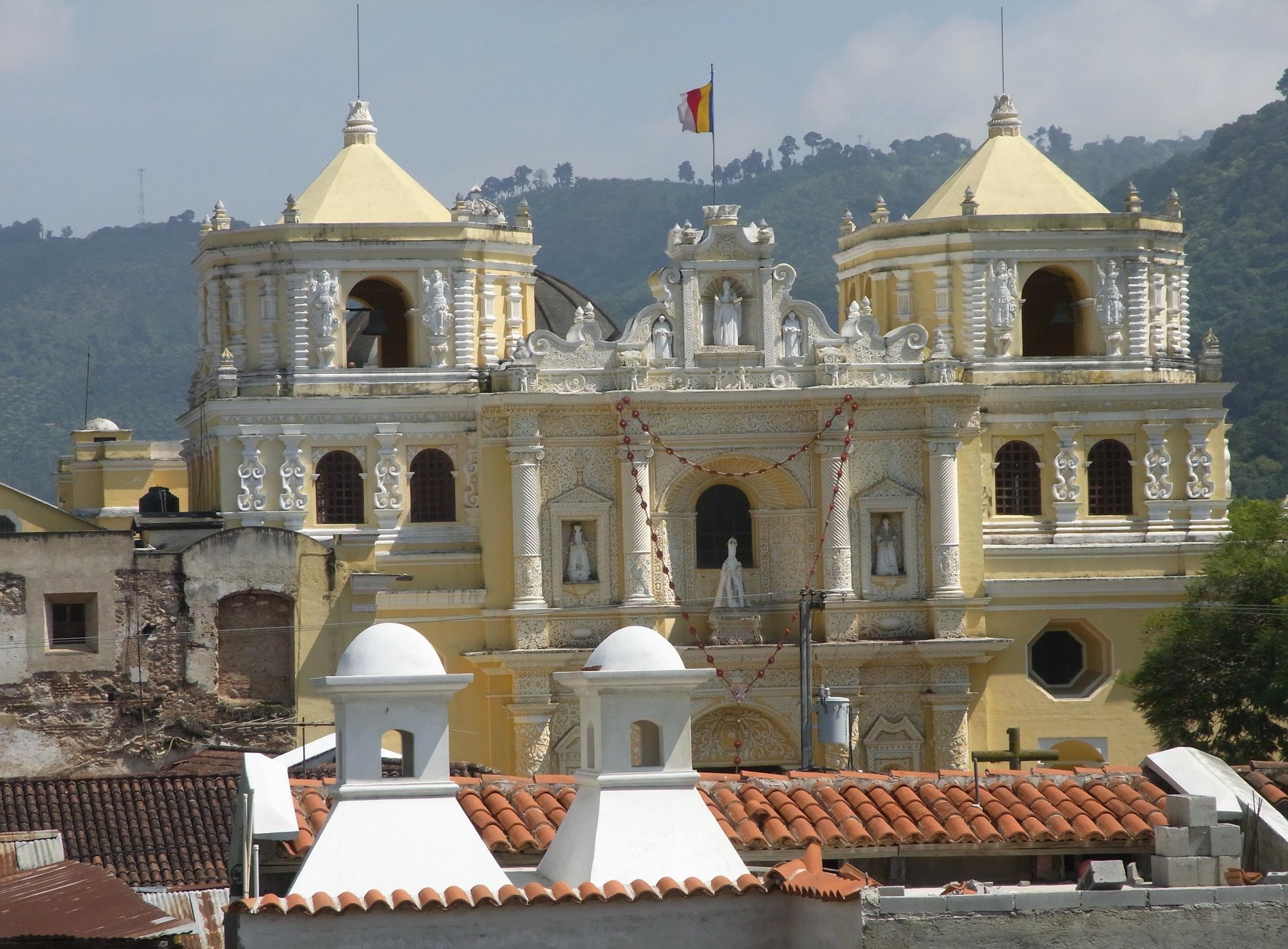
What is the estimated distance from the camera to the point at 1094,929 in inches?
745

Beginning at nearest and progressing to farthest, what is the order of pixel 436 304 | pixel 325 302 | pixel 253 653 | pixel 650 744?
pixel 650 744 → pixel 253 653 → pixel 325 302 → pixel 436 304

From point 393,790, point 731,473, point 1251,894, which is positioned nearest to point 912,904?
point 1251,894

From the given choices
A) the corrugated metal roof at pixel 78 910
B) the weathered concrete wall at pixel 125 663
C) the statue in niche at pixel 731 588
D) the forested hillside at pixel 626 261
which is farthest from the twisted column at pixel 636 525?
the forested hillside at pixel 626 261

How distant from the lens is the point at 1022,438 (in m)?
52.4

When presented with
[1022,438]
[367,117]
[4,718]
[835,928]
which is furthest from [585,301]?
[835,928]

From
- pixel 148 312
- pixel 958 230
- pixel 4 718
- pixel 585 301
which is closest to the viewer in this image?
pixel 4 718

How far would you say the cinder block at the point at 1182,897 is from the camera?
19078 mm

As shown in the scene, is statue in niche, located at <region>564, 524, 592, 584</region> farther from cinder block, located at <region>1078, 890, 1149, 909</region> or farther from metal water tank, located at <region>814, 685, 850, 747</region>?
cinder block, located at <region>1078, 890, 1149, 909</region>

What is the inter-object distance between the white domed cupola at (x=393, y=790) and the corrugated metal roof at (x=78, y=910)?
2602 millimetres

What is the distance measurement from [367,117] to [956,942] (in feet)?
127

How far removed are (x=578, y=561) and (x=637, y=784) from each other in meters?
28.5

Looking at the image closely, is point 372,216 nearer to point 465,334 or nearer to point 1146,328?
point 465,334

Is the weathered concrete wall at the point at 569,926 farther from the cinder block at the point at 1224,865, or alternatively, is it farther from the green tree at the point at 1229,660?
the green tree at the point at 1229,660

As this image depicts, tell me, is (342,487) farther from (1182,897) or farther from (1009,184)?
(1182,897)
